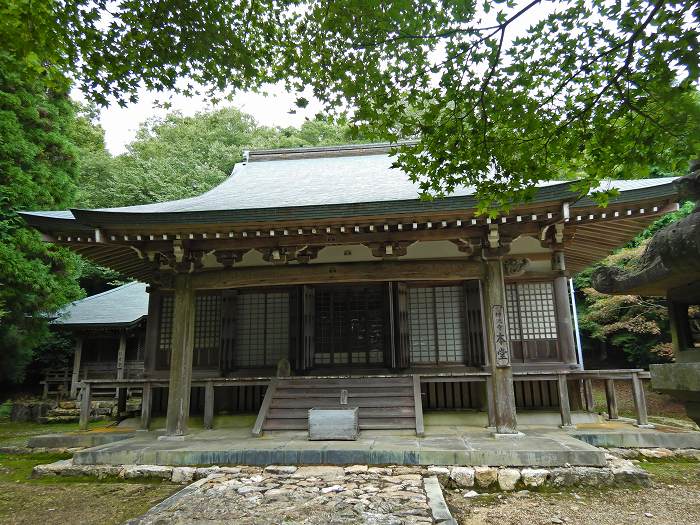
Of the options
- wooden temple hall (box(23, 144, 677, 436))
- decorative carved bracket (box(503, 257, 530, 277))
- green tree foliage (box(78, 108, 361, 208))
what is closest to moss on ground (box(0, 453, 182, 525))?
wooden temple hall (box(23, 144, 677, 436))

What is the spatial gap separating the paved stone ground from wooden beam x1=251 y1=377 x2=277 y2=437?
1438mm

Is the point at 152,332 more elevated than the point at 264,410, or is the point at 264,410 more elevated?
the point at 152,332

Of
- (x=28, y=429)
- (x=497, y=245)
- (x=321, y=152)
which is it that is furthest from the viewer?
(x=321, y=152)

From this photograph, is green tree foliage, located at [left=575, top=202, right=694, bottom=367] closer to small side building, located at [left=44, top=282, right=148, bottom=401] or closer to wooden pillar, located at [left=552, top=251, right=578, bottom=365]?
wooden pillar, located at [left=552, top=251, right=578, bottom=365]

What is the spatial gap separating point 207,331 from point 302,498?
6125 mm

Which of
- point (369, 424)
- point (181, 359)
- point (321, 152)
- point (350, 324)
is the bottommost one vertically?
point (369, 424)

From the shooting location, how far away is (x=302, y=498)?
5.59 m

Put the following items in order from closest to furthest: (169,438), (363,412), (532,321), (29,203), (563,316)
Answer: (169,438) < (363,412) < (563,316) < (532,321) < (29,203)

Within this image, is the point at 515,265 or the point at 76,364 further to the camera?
the point at 76,364

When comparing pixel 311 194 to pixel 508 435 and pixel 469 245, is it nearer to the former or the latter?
pixel 469 245

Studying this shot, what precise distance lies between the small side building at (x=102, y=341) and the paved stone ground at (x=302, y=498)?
44.0 feet

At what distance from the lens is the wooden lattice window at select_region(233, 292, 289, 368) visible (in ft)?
35.1

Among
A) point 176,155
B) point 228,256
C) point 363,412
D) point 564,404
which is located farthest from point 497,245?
point 176,155

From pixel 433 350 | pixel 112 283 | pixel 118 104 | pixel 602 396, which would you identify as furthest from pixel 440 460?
pixel 112 283
